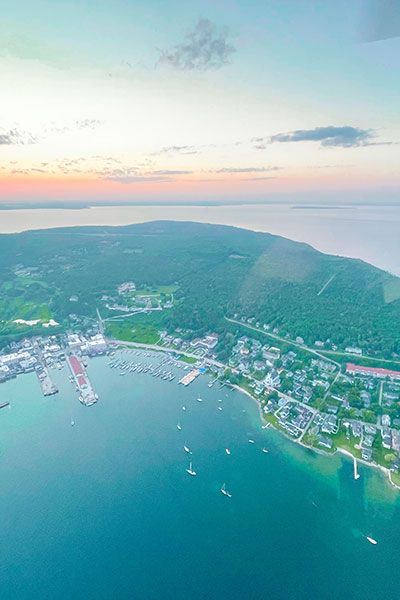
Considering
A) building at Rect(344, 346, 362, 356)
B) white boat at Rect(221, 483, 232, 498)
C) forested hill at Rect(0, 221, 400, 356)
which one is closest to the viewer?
white boat at Rect(221, 483, 232, 498)

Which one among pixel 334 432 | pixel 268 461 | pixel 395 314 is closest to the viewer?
pixel 268 461

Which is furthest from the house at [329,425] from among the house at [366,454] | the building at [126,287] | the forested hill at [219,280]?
the building at [126,287]

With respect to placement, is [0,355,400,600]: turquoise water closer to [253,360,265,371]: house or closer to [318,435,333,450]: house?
[318,435,333,450]: house

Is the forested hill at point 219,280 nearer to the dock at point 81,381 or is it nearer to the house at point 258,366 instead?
the house at point 258,366

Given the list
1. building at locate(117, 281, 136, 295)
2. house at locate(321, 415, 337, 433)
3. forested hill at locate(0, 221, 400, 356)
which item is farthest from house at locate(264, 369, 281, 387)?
building at locate(117, 281, 136, 295)

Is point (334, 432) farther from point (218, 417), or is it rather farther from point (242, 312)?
point (242, 312)

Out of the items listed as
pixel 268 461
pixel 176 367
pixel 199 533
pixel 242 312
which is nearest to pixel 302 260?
pixel 242 312
